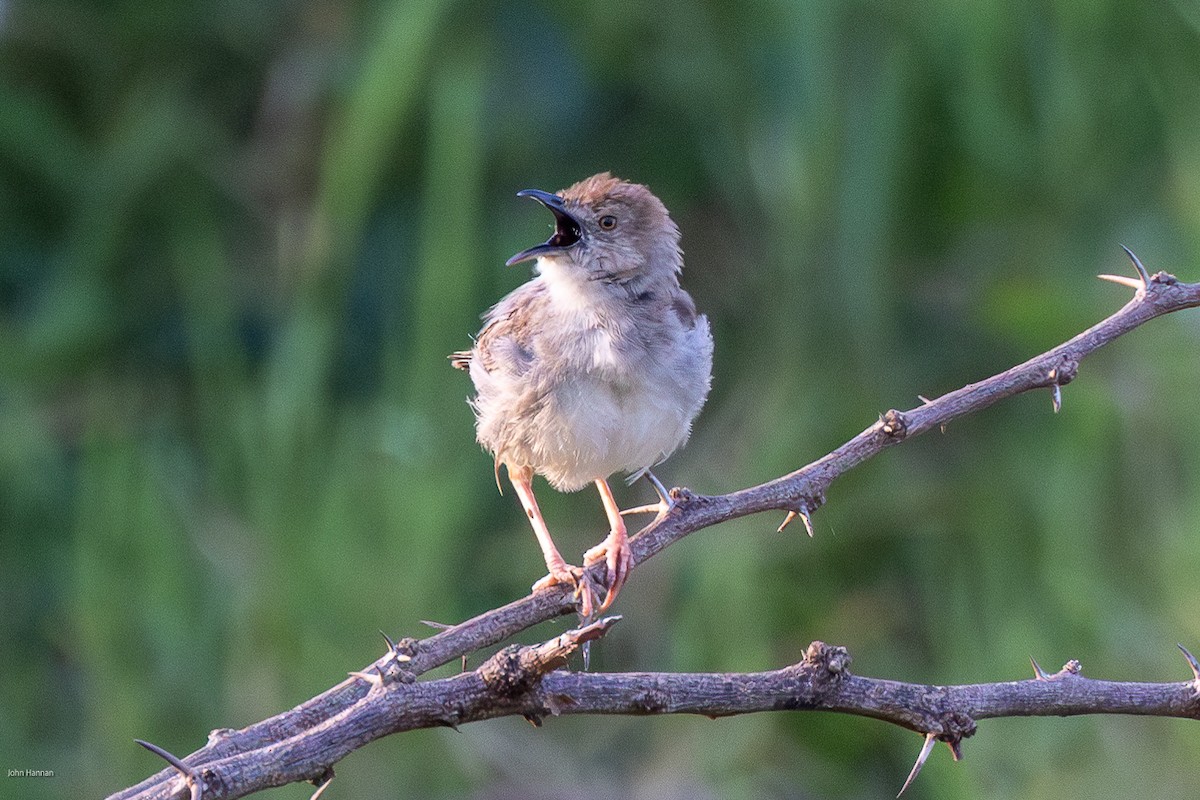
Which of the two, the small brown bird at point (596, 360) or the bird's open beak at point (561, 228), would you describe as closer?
the small brown bird at point (596, 360)

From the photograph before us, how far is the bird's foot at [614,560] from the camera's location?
3686mm

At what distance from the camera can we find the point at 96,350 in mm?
6660

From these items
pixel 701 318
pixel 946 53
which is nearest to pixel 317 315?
pixel 701 318

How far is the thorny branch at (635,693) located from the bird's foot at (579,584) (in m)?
0.27

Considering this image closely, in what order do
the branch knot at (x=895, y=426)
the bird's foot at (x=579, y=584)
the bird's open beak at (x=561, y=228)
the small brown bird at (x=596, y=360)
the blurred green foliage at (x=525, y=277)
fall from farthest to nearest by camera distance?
the blurred green foliage at (x=525, y=277) → the bird's open beak at (x=561, y=228) → the small brown bird at (x=596, y=360) → the bird's foot at (x=579, y=584) → the branch knot at (x=895, y=426)

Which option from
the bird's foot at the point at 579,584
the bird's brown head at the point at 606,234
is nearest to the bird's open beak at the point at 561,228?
the bird's brown head at the point at 606,234

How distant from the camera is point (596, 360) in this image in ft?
12.8

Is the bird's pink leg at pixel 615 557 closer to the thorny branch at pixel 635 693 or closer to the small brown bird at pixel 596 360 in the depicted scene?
the small brown bird at pixel 596 360

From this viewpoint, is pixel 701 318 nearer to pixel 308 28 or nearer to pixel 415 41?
pixel 415 41

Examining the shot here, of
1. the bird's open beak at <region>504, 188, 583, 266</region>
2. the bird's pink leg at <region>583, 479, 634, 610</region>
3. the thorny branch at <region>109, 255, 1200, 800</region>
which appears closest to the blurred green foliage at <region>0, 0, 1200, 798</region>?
the bird's open beak at <region>504, 188, 583, 266</region>

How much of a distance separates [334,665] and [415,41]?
2.63 meters

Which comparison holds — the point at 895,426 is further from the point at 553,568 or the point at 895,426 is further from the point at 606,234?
the point at 606,234

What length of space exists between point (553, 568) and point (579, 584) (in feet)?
1.34

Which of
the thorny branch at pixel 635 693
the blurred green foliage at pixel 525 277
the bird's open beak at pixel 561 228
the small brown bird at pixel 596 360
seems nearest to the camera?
the thorny branch at pixel 635 693
